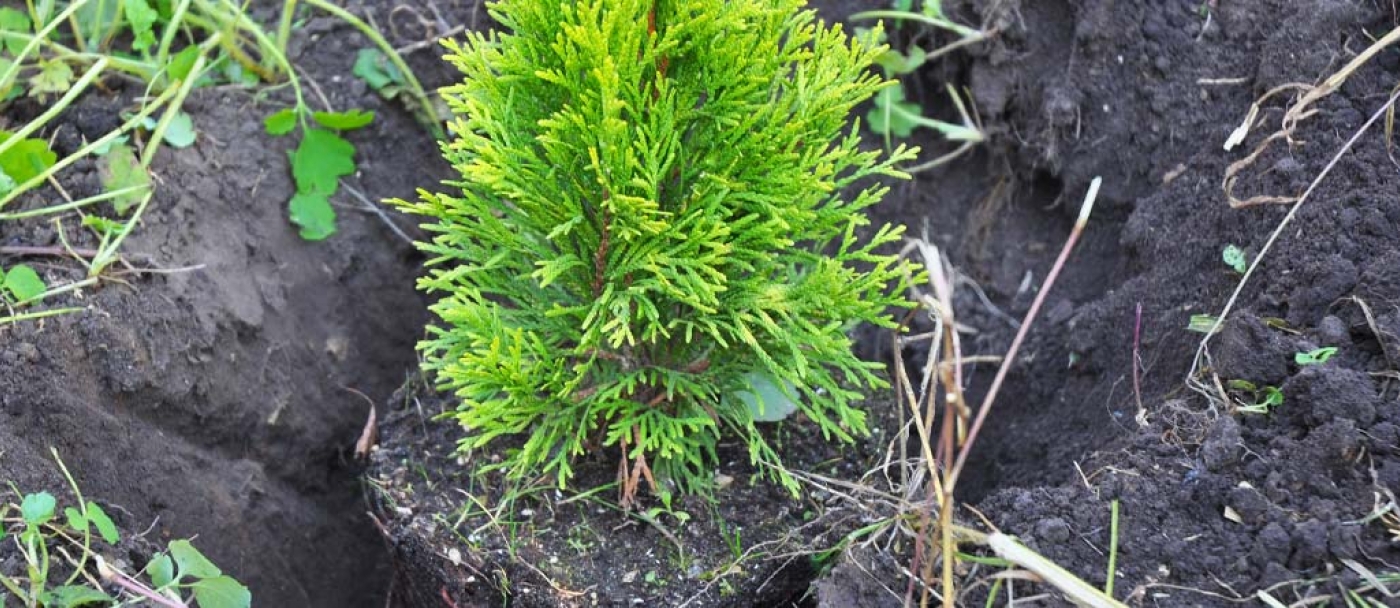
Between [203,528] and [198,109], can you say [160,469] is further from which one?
[198,109]

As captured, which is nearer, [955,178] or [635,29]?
[635,29]

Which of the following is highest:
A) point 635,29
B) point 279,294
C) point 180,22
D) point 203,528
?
point 635,29

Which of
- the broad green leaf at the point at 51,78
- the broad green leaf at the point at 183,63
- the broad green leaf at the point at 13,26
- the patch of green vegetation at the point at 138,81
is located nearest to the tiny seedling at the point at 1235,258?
the patch of green vegetation at the point at 138,81

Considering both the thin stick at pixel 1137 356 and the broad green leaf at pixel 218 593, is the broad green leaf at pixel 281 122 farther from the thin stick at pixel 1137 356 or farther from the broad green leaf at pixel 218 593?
the thin stick at pixel 1137 356

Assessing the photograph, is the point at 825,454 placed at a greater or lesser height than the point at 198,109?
lesser

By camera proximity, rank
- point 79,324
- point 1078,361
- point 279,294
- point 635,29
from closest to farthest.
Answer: point 635,29 → point 79,324 → point 1078,361 → point 279,294

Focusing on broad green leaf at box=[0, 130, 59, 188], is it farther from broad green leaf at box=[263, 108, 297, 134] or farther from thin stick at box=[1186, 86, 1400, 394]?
thin stick at box=[1186, 86, 1400, 394]

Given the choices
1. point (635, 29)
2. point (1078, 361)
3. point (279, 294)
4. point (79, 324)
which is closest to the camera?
point (635, 29)

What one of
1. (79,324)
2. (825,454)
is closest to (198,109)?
(79,324)
